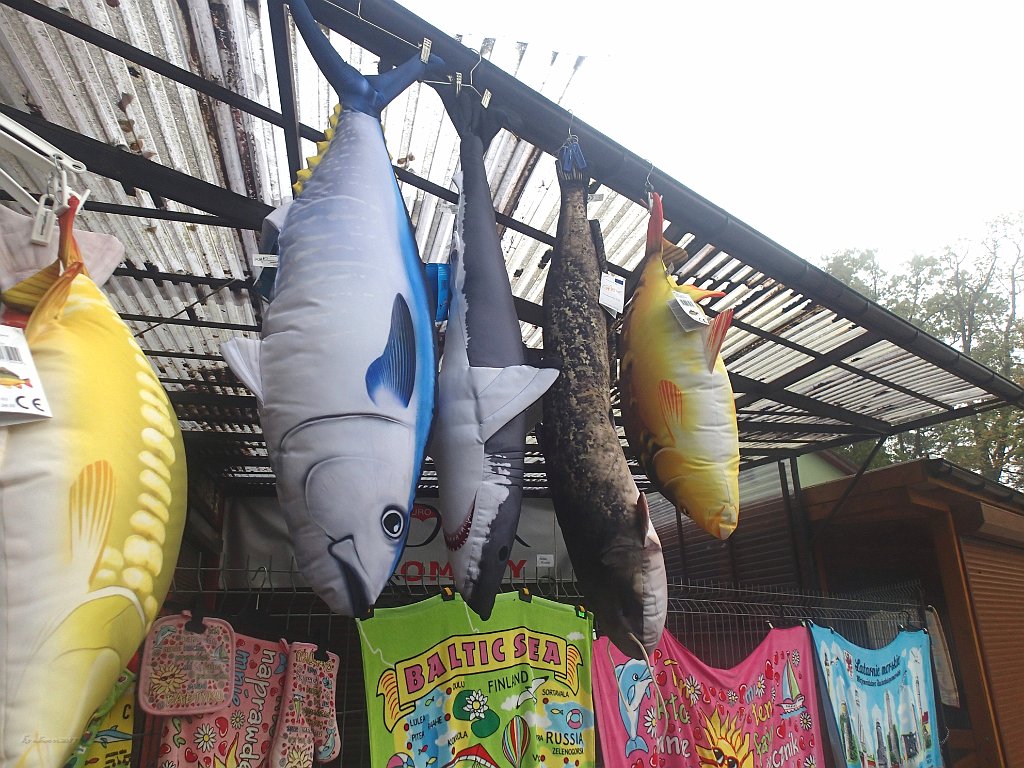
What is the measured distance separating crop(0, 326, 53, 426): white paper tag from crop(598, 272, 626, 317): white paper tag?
1742 millimetres

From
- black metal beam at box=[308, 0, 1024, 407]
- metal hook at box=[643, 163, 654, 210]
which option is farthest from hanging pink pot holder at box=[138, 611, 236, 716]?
metal hook at box=[643, 163, 654, 210]

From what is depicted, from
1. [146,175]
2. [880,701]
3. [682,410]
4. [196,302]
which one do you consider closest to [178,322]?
[196,302]

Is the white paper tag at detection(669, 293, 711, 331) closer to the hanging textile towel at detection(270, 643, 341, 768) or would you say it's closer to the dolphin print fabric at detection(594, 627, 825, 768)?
the dolphin print fabric at detection(594, 627, 825, 768)

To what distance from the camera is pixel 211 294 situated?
3807mm

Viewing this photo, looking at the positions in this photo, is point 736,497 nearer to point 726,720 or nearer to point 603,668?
point 603,668

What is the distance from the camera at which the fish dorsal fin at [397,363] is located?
1.56 meters

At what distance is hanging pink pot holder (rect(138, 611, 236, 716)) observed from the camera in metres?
2.75

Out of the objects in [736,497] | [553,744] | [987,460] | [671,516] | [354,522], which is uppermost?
[987,460]

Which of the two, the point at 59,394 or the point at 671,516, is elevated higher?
the point at 671,516

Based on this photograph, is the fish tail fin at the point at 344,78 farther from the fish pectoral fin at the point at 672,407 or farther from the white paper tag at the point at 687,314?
the fish pectoral fin at the point at 672,407

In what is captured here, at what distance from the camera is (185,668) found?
2.86 meters

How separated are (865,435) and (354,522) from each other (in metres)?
6.45

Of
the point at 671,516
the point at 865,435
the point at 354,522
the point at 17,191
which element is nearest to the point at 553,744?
the point at 354,522

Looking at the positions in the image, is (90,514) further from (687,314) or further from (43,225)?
(687,314)
